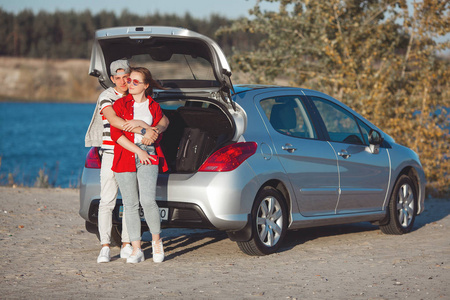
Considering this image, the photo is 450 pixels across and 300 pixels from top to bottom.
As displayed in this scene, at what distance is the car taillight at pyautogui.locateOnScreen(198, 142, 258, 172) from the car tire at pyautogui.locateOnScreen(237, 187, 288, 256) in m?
0.47

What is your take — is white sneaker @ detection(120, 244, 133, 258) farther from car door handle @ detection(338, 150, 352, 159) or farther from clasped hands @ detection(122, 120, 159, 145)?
car door handle @ detection(338, 150, 352, 159)

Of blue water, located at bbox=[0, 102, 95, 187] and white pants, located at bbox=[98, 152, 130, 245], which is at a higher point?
A: white pants, located at bbox=[98, 152, 130, 245]

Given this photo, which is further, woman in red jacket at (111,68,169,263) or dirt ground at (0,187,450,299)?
woman in red jacket at (111,68,169,263)

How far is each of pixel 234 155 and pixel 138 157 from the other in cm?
91

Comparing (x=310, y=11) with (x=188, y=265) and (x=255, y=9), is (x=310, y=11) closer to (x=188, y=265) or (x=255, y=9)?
(x=255, y=9)

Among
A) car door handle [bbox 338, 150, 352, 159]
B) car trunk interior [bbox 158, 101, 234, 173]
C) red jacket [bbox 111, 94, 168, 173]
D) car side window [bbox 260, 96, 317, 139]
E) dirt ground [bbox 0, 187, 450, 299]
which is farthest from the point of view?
car door handle [bbox 338, 150, 352, 159]

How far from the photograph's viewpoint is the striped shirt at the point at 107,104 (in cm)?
684

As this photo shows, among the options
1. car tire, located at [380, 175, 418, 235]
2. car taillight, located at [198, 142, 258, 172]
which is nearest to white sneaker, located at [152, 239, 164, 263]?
car taillight, located at [198, 142, 258, 172]

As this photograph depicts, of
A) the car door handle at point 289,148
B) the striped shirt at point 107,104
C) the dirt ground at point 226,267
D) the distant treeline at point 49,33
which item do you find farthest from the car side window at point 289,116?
the distant treeline at point 49,33

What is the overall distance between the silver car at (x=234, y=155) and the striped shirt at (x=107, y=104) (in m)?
0.48

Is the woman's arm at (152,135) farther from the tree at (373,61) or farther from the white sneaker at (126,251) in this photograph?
the tree at (373,61)

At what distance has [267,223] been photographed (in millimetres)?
7320

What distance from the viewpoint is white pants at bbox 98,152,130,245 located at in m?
7.02

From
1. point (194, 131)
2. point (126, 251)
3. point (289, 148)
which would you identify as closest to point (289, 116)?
point (289, 148)
